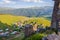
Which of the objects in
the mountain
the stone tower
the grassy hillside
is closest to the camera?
the stone tower

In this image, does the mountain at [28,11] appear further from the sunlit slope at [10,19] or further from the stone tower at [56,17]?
the stone tower at [56,17]

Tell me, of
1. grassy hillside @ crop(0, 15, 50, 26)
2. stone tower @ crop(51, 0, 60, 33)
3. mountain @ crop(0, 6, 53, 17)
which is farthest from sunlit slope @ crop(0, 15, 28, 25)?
stone tower @ crop(51, 0, 60, 33)

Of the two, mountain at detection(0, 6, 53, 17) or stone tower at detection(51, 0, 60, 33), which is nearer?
stone tower at detection(51, 0, 60, 33)

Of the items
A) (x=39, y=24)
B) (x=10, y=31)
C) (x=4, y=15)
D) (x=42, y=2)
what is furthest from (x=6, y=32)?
(x=42, y=2)

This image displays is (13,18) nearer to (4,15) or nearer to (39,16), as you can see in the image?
(4,15)

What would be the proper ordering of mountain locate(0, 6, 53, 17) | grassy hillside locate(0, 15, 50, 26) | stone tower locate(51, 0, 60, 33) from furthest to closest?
1. mountain locate(0, 6, 53, 17)
2. grassy hillside locate(0, 15, 50, 26)
3. stone tower locate(51, 0, 60, 33)

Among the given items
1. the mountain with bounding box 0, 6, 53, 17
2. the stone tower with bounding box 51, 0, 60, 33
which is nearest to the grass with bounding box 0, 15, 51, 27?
the mountain with bounding box 0, 6, 53, 17

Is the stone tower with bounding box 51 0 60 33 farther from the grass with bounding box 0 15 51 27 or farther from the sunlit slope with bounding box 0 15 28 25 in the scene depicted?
the sunlit slope with bounding box 0 15 28 25

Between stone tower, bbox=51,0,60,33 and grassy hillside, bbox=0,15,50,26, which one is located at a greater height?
stone tower, bbox=51,0,60,33

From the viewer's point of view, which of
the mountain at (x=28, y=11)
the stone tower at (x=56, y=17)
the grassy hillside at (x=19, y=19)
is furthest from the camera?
the mountain at (x=28, y=11)

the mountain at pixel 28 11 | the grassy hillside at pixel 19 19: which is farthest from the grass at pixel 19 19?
the mountain at pixel 28 11

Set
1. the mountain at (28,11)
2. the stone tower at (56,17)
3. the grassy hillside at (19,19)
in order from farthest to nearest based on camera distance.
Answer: the mountain at (28,11), the grassy hillside at (19,19), the stone tower at (56,17)

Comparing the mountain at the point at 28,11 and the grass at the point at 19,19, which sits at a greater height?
the mountain at the point at 28,11
